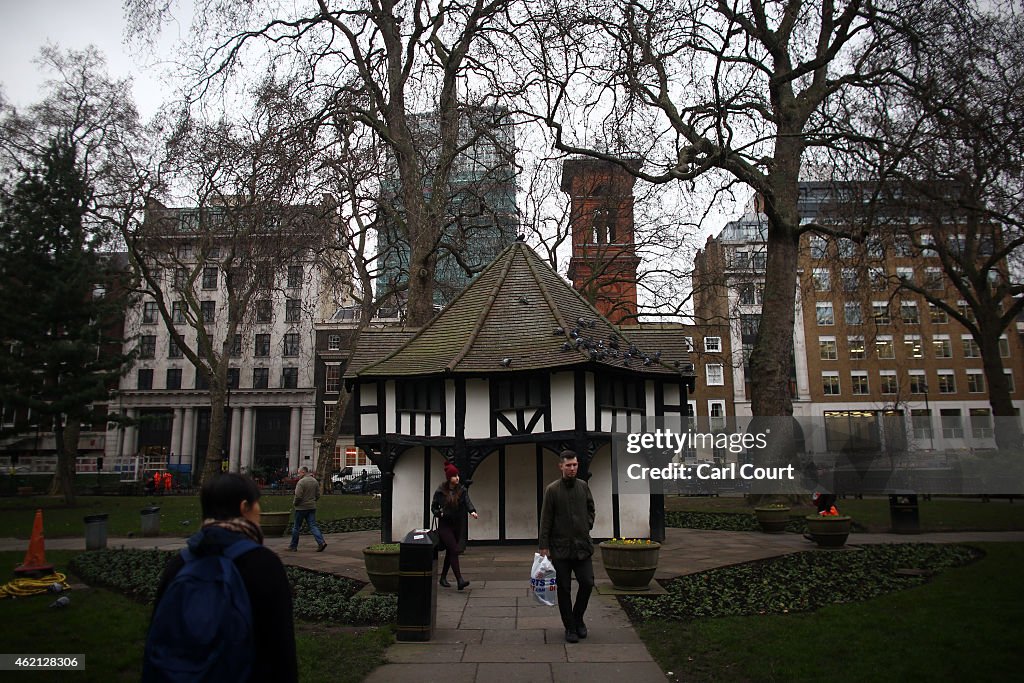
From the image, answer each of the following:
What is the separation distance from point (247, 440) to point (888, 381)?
52.2m

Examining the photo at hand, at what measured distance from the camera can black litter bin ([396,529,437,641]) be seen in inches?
306

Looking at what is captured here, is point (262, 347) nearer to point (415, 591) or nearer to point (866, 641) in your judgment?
point (415, 591)

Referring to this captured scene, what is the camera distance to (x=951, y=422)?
53688 millimetres

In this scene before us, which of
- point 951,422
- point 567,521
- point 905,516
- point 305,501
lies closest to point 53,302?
point 305,501

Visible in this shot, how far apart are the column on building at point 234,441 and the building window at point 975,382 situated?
58.9 metres

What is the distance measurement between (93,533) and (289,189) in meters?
8.95

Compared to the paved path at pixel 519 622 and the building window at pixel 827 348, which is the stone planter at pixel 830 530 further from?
the building window at pixel 827 348

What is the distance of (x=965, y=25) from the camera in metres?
15.5

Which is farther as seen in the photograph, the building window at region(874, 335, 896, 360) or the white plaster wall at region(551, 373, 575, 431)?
the building window at region(874, 335, 896, 360)

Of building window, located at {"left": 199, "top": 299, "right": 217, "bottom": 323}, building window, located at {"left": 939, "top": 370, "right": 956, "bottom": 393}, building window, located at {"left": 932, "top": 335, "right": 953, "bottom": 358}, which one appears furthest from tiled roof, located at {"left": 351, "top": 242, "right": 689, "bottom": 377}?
building window, located at {"left": 199, "top": 299, "right": 217, "bottom": 323}

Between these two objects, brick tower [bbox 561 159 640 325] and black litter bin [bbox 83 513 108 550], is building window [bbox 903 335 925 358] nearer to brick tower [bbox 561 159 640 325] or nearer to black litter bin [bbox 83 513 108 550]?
brick tower [bbox 561 159 640 325]

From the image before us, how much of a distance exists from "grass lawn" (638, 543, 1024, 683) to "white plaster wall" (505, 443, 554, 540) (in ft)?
24.3

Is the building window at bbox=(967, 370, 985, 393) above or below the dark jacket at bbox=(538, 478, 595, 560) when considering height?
above
